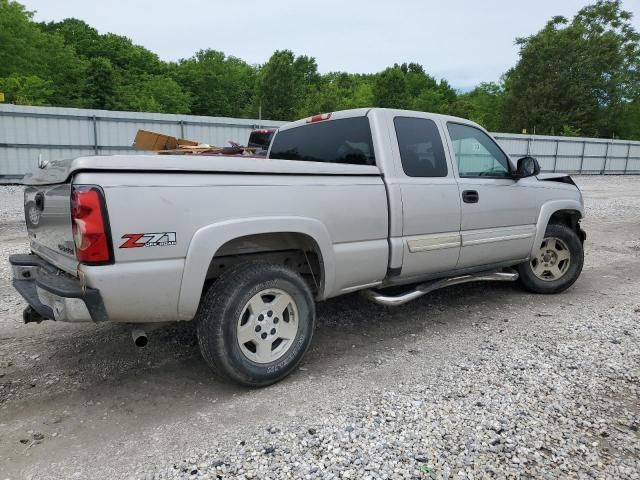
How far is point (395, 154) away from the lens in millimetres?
3785

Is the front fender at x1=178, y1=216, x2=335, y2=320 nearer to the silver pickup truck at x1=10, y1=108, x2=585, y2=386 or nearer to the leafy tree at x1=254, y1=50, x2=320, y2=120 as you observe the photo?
the silver pickup truck at x1=10, y1=108, x2=585, y2=386

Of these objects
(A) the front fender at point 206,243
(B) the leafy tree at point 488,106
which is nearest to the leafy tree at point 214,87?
(B) the leafy tree at point 488,106

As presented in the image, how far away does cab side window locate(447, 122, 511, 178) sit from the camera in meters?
4.34

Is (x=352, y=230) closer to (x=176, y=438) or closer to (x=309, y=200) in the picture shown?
(x=309, y=200)

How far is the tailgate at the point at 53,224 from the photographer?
8.90 ft

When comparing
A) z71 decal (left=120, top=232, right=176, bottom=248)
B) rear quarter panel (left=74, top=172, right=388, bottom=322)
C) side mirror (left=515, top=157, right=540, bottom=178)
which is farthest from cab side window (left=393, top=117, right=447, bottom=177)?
z71 decal (left=120, top=232, right=176, bottom=248)

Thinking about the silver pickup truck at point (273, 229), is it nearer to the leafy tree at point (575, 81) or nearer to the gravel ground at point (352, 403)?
the gravel ground at point (352, 403)

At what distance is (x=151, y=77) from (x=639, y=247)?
49758 mm

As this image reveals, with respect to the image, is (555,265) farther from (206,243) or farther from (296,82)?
(296,82)

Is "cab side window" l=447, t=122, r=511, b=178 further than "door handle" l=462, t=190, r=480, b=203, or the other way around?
"cab side window" l=447, t=122, r=511, b=178

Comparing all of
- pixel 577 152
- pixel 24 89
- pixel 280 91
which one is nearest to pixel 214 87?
pixel 280 91

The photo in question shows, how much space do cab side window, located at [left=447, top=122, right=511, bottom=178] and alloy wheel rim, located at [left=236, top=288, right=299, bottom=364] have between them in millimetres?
2108

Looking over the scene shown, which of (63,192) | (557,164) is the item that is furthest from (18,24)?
(63,192)

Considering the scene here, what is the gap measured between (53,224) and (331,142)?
7.43 feet
